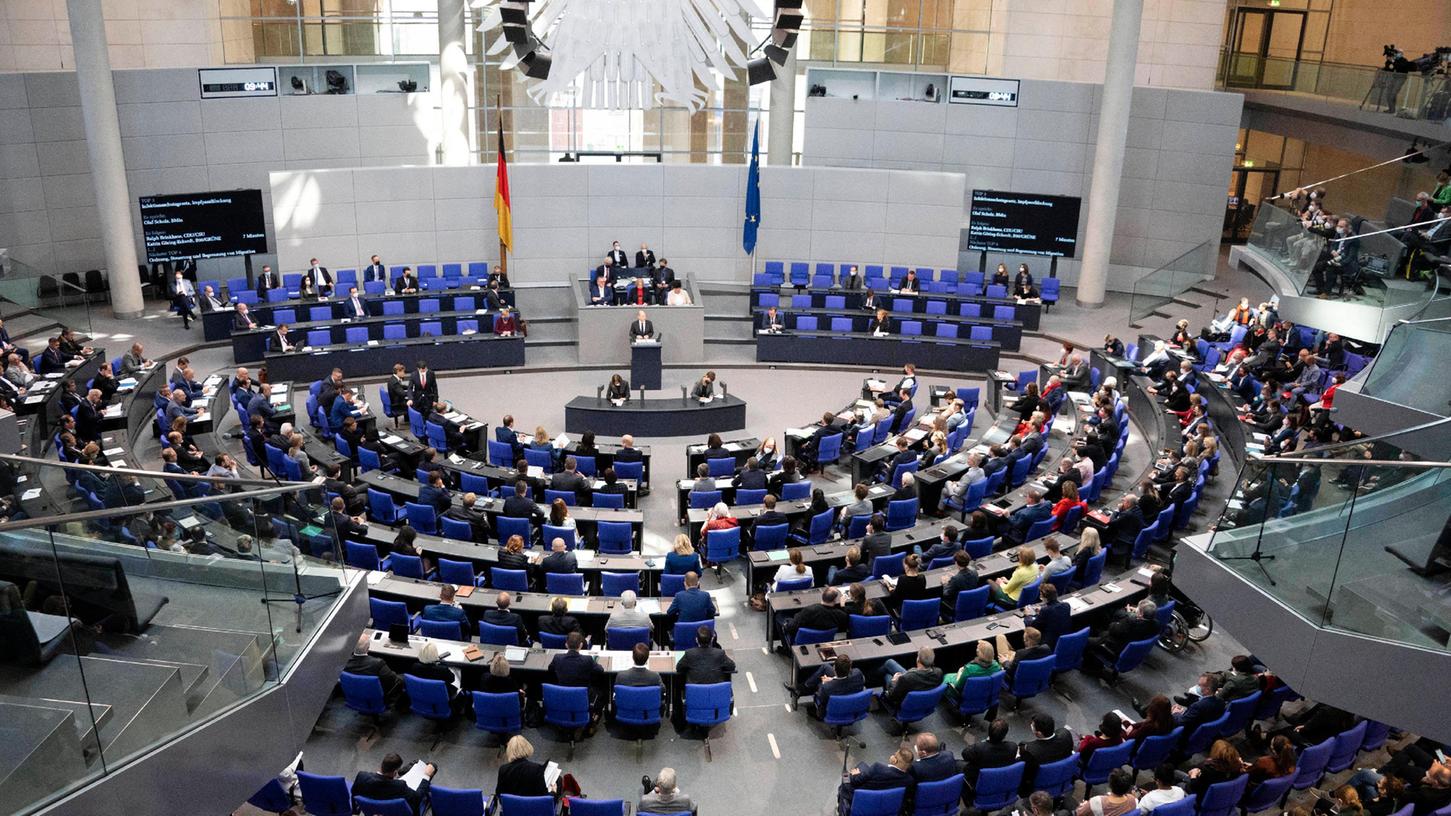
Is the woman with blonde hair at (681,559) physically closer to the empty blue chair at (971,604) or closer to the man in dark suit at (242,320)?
the empty blue chair at (971,604)

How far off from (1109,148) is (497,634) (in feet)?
60.4

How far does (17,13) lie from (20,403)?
36.7 feet

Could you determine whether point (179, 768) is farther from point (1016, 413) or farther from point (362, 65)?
point (362, 65)

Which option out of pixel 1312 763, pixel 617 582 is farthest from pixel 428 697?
pixel 1312 763

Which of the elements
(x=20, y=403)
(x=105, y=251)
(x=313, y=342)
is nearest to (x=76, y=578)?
(x=20, y=403)

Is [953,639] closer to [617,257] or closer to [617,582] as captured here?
[617,582]

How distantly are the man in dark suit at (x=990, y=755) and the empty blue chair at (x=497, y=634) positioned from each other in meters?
4.23

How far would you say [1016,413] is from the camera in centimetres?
1800

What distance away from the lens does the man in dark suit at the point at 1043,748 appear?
877 cm

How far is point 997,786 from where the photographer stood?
28.5ft

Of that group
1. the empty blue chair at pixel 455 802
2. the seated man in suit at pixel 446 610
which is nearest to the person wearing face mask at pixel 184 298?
the seated man in suit at pixel 446 610

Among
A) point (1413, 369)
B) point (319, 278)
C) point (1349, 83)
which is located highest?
point (1349, 83)

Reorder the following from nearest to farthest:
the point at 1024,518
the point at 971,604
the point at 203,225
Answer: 1. the point at 971,604
2. the point at 1024,518
3. the point at 203,225

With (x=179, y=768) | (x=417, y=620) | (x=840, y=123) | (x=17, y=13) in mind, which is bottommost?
(x=417, y=620)
